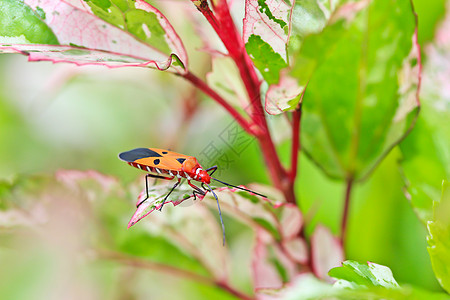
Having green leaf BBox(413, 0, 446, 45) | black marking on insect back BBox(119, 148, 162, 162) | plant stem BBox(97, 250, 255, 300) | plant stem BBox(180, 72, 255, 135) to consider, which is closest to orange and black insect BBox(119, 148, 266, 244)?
black marking on insect back BBox(119, 148, 162, 162)

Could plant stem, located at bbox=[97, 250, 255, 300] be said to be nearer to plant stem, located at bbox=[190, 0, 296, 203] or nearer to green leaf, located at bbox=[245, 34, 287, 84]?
plant stem, located at bbox=[190, 0, 296, 203]

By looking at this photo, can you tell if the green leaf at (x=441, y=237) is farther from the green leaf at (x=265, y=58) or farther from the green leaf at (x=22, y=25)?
the green leaf at (x=22, y=25)

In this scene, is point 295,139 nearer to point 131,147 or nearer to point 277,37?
point 277,37

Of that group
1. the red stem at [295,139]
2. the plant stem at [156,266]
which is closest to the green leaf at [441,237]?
the red stem at [295,139]

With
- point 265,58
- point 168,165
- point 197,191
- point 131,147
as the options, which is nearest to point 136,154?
point 168,165

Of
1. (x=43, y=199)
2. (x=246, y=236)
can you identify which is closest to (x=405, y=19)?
(x=43, y=199)
